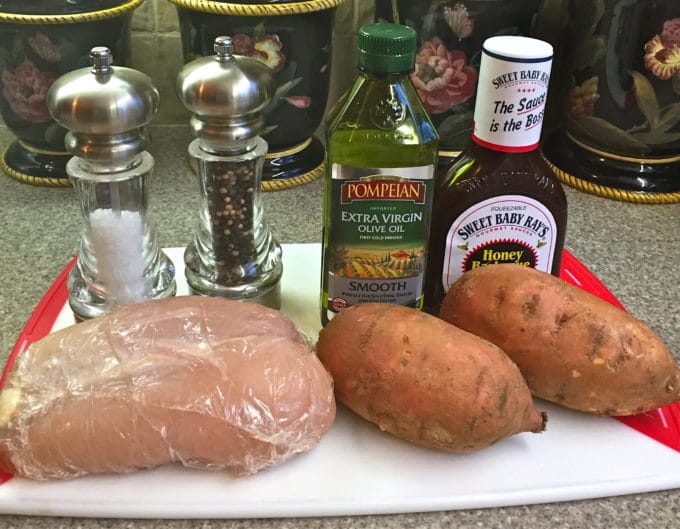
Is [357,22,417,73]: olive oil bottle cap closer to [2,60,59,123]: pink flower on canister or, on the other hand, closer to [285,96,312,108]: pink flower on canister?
[285,96,312,108]: pink flower on canister

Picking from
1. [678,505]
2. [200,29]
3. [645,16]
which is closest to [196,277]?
[200,29]

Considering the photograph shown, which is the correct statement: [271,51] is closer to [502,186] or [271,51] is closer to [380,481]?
[502,186]

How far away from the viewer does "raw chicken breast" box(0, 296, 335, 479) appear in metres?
0.54

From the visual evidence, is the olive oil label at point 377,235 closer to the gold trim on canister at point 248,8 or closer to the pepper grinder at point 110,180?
the pepper grinder at point 110,180

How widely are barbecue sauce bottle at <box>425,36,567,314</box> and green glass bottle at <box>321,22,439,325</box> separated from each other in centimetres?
4

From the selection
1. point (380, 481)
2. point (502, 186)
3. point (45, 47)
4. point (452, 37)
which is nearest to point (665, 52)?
point (452, 37)

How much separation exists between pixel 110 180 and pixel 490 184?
0.34 meters

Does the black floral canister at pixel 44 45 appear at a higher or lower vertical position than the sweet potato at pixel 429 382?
higher

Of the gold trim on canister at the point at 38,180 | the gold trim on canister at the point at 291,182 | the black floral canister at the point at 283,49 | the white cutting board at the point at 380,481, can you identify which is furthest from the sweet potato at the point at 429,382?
the gold trim on canister at the point at 38,180

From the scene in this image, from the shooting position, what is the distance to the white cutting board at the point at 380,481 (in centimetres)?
54

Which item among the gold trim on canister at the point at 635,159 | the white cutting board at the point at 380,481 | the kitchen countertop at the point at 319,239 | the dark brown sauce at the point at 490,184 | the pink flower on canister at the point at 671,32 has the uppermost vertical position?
the pink flower on canister at the point at 671,32

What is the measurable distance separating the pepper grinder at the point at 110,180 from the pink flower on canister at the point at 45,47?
291 mm

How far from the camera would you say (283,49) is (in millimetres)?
929

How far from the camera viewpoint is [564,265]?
0.86 metres
